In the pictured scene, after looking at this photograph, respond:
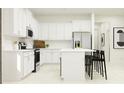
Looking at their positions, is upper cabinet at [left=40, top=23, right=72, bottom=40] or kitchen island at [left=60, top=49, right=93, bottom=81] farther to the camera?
upper cabinet at [left=40, top=23, right=72, bottom=40]

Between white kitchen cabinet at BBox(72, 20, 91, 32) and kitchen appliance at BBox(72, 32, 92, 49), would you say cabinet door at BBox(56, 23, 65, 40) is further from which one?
kitchen appliance at BBox(72, 32, 92, 49)

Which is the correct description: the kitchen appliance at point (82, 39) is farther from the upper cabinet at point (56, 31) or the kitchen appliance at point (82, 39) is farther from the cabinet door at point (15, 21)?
the cabinet door at point (15, 21)

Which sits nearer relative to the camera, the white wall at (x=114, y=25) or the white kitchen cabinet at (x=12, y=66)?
the white kitchen cabinet at (x=12, y=66)

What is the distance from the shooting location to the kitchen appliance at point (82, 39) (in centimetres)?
792

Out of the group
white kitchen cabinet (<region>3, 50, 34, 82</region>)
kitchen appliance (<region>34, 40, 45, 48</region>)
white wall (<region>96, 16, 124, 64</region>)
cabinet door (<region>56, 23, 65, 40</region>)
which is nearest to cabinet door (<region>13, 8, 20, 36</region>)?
white kitchen cabinet (<region>3, 50, 34, 82</region>)

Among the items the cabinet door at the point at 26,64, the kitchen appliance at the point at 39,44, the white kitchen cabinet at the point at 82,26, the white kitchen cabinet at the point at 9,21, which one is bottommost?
the cabinet door at the point at 26,64

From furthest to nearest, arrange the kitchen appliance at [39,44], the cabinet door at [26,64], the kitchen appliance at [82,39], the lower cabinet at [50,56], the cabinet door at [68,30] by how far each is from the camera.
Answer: the cabinet door at [68,30] → the lower cabinet at [50,56] → the kitchen appliance at [82,39] → the kitchen appliance at [39,44] → the cabinet door at [26,64]

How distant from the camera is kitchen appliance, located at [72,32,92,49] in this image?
7.92 meters

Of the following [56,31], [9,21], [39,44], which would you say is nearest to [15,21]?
[9,21]

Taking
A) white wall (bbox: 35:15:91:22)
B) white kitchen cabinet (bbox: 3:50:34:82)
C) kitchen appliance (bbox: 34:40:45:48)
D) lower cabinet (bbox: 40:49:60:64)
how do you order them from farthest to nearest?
white wall (bbox: 35:15:91:22) < lower cabinet (bbox: 40:49:60:64) < kitchen appliance (bbox: 34:40:45:48) < white kitchen cabinet (bbox: 3:50:34:82)

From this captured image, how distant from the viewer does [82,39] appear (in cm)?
795

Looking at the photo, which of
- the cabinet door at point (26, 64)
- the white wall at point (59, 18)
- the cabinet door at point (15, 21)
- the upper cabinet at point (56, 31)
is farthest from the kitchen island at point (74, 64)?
the white wall at point (59, 18)
